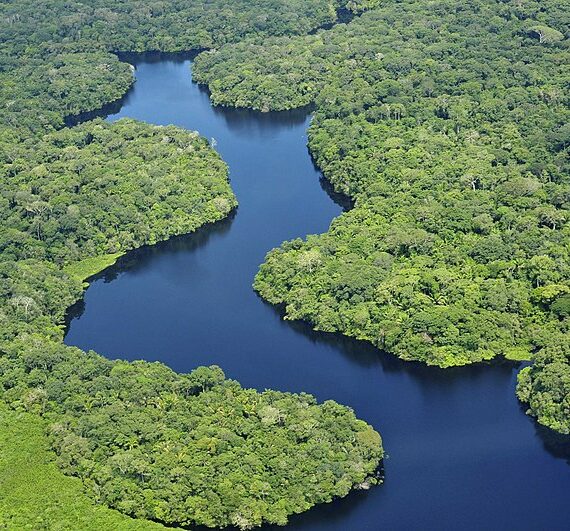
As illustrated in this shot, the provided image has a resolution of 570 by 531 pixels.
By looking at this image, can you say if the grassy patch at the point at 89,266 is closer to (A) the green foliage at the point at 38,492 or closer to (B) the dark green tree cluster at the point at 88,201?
(B) the dark green tree cluster at the point at 88,201

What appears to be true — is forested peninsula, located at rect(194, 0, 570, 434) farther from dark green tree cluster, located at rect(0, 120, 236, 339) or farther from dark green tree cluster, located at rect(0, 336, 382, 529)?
dark green tree cluster, located at rect(0, 120, 236, 339)

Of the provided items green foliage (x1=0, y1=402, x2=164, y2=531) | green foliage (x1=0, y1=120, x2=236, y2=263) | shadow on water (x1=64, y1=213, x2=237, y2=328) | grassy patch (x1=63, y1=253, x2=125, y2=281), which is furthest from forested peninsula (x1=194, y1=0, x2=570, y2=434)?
green foliage (x1=0, y1=402, x2=164, y2=531)

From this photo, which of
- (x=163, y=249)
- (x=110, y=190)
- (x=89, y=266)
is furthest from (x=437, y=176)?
(x=89, y=266)

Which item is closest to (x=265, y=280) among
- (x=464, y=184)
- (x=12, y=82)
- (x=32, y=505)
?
(x=464, y=184)

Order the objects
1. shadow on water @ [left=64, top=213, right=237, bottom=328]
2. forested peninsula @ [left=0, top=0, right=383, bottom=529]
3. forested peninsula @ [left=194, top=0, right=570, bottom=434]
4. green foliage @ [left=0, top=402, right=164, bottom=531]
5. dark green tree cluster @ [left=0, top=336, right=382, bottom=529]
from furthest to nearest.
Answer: shadow on water @ [left=64, top=213, right=237, bottom=328]
forested peninsula @ [left=194, top=0, right=570, bottom=434]
forested peninsula @ [left=0, top=0, right=383, bottom=529]
dark green tree cluster @ [left=0, top=336, right=382, bottom=529]
green foliage @ [left=0, top=402, right=164, bottom=531]

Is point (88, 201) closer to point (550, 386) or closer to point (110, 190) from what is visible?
point (110, 190)

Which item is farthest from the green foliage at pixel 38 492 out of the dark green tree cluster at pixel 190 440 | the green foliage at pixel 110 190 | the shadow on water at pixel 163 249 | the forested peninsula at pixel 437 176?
the green foliage at pixel 110 190
